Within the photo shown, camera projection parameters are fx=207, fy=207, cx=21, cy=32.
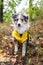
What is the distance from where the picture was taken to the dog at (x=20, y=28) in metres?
4.64

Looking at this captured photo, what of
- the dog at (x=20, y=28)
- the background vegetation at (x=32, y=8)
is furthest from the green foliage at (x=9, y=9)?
the dog at (x=20, y=28)

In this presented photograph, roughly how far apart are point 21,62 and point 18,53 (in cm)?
39

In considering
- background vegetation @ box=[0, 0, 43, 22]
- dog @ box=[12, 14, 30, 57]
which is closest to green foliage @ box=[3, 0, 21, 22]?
background vegetation @ box=[0, 0, 43, 22]

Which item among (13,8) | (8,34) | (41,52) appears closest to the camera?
(41,52)

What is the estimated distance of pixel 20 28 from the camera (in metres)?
4.76

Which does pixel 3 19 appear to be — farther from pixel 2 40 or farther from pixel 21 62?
pixel 21 62

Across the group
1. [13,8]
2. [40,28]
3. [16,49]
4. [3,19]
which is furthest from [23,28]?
[3,19]

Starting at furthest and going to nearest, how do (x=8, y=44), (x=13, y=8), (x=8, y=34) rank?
(x=13, y=8) < (x=8, y=34) < (x=8, y=44)

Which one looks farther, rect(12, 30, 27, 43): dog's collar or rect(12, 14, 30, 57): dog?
rect(12, 30, 27, 43): dog's collar

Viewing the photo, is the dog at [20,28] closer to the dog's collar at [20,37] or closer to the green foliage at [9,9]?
the dog's collar at [20,37]

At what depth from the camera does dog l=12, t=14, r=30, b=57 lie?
4.64m

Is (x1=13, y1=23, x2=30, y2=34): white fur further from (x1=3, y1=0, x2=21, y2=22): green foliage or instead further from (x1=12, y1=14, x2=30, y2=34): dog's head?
(x1=3, y1=0, x2=21, y2=22): green foliage

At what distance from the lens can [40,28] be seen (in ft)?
23.3

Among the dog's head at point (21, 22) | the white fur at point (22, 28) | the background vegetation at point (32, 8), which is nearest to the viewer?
the dog's head at point (21, 22)
